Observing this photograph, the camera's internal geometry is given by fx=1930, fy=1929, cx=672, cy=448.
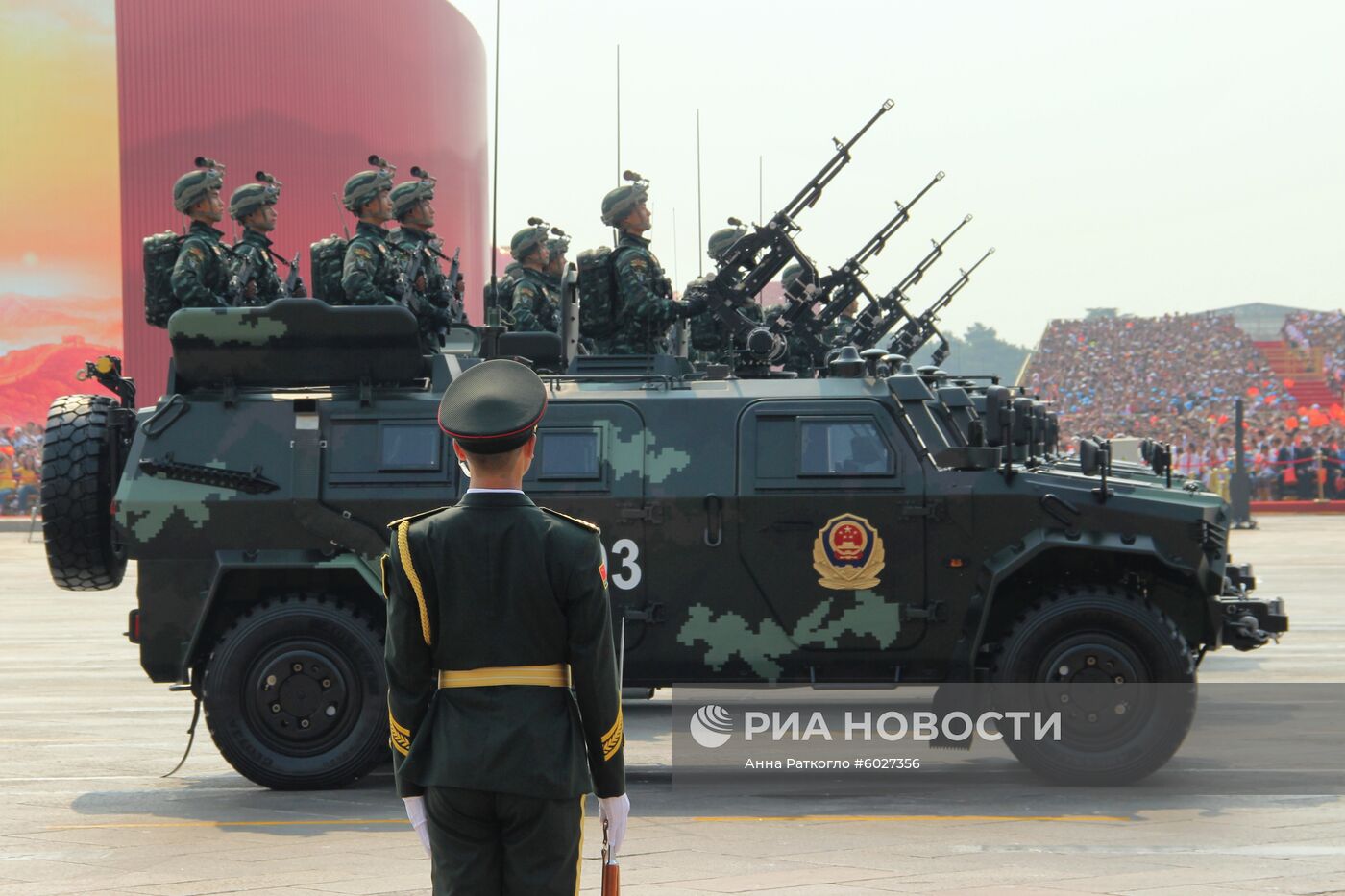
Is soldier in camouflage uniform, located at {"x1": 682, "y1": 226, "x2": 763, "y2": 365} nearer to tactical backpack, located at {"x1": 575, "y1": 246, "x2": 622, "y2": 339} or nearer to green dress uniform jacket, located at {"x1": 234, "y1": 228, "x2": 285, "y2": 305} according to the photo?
tactical backpack, located at {"x1": 575, "y1": 246, "x2": 622, "y2": 339}

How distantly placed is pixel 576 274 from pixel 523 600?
7.82m

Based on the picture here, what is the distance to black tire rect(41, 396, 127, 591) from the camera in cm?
1076

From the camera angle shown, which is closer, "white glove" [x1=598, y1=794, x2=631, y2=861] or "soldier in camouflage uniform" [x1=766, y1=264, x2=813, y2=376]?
"white glove" [x1=598, y1=794, x2=631, y2=861]

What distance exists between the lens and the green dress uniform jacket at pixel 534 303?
→ 53.7 ft

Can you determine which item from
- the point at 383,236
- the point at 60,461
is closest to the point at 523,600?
the point at 60,461

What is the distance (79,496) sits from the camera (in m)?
10.8

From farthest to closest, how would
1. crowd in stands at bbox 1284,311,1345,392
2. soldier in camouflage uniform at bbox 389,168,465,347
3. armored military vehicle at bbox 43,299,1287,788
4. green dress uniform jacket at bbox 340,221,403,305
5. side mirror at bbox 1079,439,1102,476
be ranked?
crowd in stands at bbox 1284,311,1345,392 < soldier in camouflage uniform at bbox 389,168,465,347 < green dress uniform jacket at bbox 340,221,403,305 < armored military vehicle at bbox 43,299,1287,788 < side mirror at bbox 1079,439,1102,476

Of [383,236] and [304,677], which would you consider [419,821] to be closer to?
[304,677]

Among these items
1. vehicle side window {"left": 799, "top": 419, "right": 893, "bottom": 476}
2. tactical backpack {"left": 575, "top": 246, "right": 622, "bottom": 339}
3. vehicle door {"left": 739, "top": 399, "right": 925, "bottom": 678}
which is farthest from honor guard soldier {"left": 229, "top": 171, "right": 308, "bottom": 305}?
vehicle side window {"left": 799, "top": 419, "right": 893, "bottom": 476}

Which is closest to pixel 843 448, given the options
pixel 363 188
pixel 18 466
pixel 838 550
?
pixel 838 550

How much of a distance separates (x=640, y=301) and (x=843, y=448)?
3.03 m

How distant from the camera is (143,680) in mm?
16031

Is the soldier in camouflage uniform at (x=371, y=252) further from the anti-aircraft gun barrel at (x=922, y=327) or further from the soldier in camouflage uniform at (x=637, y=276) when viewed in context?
the anti-aircraft gun barrel at (x=922, y=327)

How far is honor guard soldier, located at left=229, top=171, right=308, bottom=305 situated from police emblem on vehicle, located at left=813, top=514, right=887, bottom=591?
4256 mm
